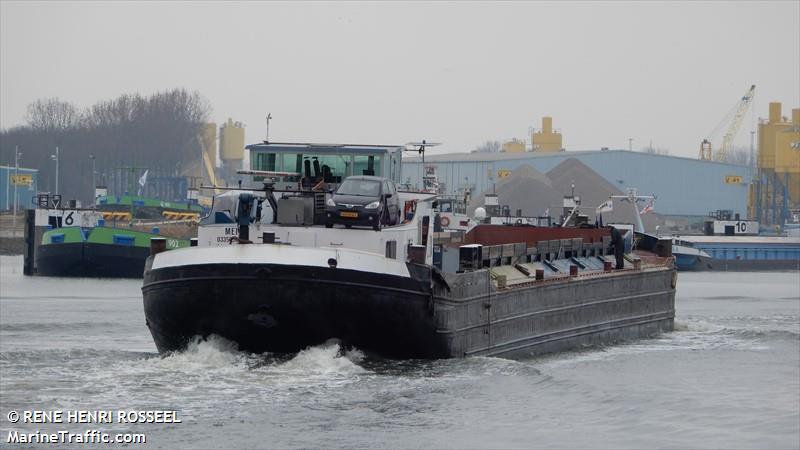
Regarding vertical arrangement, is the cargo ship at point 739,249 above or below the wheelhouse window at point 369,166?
below

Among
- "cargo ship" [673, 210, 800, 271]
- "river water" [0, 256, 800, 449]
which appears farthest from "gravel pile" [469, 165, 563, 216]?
"river water" [0, 256, 800, 449]

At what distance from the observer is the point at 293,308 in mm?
27562

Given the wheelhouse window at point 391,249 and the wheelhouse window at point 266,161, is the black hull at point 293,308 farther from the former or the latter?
the wheelhouse window at point 266,161

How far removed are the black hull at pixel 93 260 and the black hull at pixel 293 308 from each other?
43.8 metres

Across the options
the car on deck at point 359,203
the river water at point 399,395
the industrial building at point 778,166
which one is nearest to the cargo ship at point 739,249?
the industrial building at point 778,166

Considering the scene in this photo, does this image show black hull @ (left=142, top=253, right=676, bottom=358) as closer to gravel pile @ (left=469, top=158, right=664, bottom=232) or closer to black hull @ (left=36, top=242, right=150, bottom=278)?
black hull @ (left=36, top=242, right=150, bottom=278)

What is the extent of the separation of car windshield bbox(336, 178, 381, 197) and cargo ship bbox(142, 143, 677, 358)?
0.64m

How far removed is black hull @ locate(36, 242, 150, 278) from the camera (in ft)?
236

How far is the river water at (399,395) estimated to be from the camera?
2294 centimetres

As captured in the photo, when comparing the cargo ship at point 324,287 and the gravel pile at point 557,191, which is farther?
the gravel pile at point 557,191

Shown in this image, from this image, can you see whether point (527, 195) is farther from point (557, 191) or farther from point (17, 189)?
point (17, 189)

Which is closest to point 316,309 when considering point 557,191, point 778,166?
point 557,191

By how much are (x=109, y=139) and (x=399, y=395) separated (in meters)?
132

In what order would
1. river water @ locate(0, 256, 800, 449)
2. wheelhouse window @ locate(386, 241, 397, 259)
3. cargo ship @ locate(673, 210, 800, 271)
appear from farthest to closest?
cargo ship @ locate(673, 210, 800, 271) < wheelhouse window @ locate(386, 241, 397, 259) < river water @ locate(0, 256, 800, 449)
